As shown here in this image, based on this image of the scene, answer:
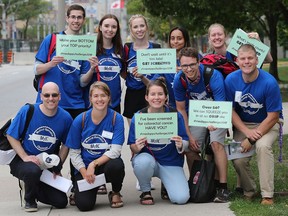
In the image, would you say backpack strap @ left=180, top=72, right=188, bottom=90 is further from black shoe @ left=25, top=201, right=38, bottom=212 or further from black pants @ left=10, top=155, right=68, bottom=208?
black shoe @ left=25, top=201, right=38, bottom=212

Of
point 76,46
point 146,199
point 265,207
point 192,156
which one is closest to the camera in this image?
point 265,207

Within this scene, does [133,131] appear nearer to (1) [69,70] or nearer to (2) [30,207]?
(1) [69,70]

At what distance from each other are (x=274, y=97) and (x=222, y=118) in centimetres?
59

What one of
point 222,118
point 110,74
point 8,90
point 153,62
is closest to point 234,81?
point 222,118

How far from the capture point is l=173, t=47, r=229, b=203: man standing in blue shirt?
709 cm

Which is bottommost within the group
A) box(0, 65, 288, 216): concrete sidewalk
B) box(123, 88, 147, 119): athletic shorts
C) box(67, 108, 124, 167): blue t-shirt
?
box(0, 65, 288, 216): concrete sidewalk

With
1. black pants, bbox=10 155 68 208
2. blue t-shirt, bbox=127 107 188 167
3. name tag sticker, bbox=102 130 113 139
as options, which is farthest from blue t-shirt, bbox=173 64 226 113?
black pants, bbox=10 155 68 208

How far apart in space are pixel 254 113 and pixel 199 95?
2.08ft

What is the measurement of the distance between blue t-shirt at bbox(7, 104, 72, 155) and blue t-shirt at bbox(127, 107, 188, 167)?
714 mm

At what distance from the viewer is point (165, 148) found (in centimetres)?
728

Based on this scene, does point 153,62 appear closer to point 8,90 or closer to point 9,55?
point 8,90

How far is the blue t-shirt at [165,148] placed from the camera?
718cm

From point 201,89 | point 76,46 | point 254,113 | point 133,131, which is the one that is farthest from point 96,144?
point 254,113

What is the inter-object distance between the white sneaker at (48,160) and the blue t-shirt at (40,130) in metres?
0.11
